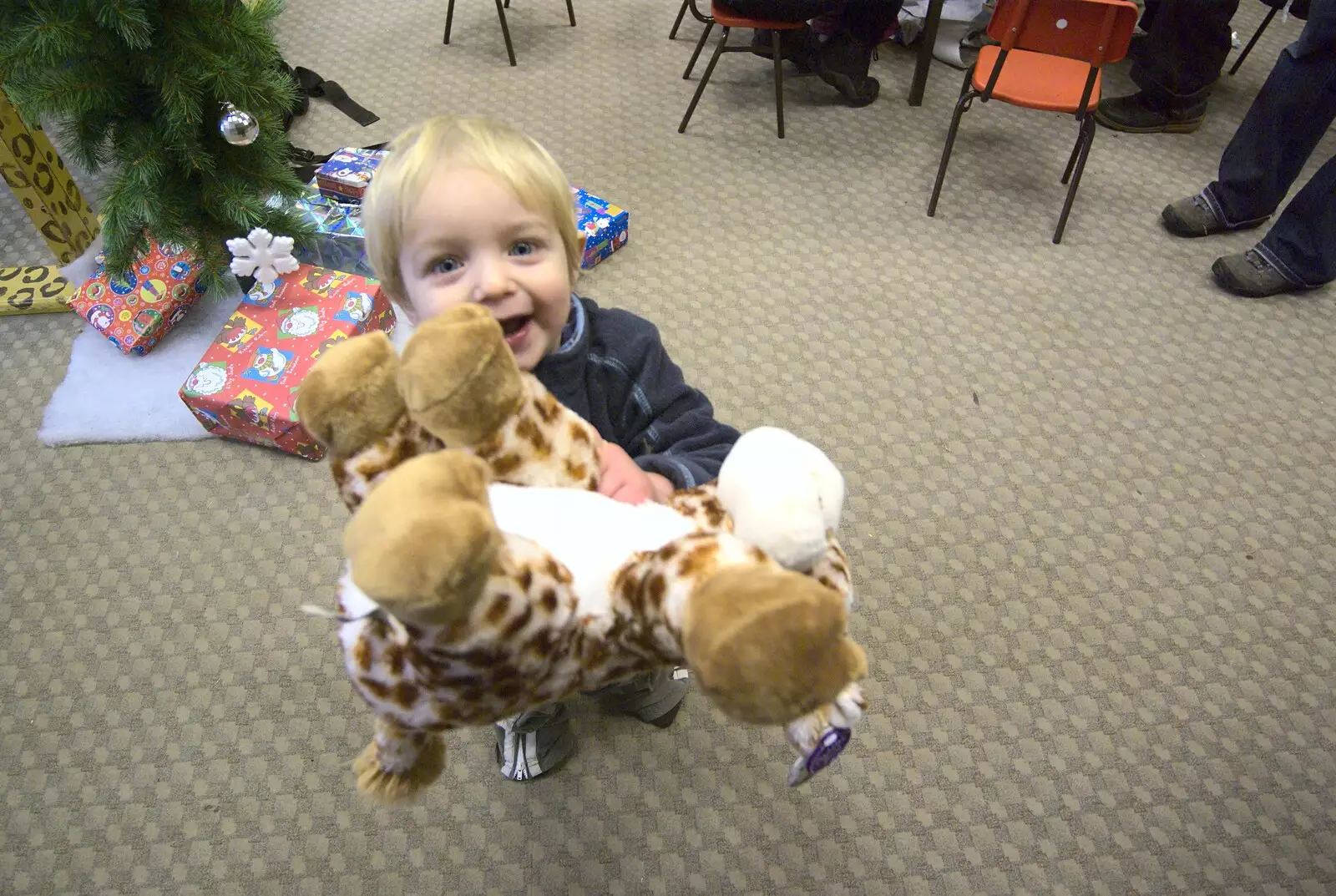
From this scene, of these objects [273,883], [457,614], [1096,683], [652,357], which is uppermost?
[457,614]

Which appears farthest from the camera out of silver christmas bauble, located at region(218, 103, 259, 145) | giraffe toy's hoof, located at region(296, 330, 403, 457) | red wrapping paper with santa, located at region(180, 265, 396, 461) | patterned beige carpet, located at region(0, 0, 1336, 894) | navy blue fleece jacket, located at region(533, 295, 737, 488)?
red wrapping paper with santa, located at region(180, 265, 396, 461)

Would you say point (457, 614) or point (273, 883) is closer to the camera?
point (457, 614)

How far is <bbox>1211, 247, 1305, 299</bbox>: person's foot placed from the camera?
1694mm

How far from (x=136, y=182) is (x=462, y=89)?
119 cm

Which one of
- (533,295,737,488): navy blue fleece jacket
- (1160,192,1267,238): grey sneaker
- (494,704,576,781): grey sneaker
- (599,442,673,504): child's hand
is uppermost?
(599,442,673,504): child's hand

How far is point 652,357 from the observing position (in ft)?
2.66

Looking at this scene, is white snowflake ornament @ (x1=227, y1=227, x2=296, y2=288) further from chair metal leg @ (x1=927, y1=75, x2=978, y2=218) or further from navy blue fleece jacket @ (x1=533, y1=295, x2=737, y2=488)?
chair metal leg @ (x1=927, y1=75, x2=978, y2=218)

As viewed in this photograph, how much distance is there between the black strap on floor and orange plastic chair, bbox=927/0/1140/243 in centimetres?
153

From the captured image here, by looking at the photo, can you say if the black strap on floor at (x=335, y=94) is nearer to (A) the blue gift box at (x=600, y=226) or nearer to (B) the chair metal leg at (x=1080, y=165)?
(A) the blue gift box at (x=600, y=226)

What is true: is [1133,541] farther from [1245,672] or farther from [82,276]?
[82,276]

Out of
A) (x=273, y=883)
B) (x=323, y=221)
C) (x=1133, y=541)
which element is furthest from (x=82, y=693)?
(x=1133, y=541)

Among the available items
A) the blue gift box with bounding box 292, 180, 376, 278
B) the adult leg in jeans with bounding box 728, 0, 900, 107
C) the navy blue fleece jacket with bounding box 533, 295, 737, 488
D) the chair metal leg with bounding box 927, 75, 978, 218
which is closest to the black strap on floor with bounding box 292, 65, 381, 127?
the blue gift box with bounding box 292, 180, 376, 278

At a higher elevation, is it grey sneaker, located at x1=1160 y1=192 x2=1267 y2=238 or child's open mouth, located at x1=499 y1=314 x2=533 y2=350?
child's open mouth, located at x1=499 y1=314 x2=533 y2=350

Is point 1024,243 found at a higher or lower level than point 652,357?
lower
